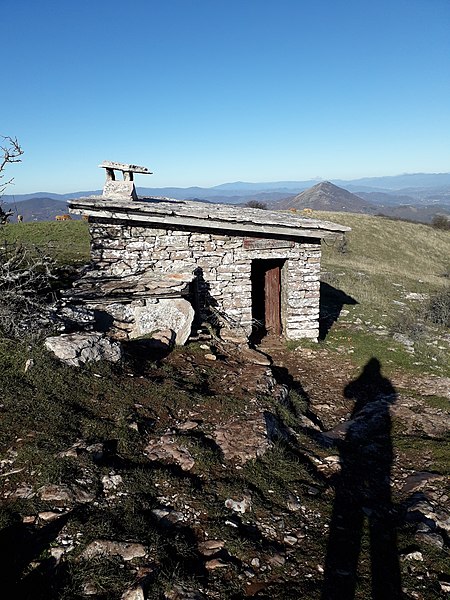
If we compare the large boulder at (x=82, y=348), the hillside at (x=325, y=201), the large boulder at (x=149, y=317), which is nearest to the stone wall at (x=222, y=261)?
the large boulder at (x=149, y=317)

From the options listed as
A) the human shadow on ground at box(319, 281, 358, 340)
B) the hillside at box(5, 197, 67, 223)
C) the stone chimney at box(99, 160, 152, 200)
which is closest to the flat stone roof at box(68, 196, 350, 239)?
the stone chimney at box(99, 160, 152, 200)

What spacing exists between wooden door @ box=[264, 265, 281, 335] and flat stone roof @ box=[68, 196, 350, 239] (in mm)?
1342

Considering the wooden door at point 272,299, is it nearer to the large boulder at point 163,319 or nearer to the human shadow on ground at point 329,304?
the human shadow on ground at point 329,304

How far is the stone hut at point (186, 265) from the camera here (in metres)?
8.45

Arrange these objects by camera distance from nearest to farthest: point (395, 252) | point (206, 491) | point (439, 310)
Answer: point (206, 491) → point (439, 310) → point (395, 252)

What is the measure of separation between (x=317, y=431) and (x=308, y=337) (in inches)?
173

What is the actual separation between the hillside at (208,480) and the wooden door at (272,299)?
2684 mm

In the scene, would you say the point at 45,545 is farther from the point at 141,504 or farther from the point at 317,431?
the point at 317,431

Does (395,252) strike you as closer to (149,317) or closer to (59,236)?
(59,236)

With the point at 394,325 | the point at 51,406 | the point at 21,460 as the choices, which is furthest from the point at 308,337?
the point at 21,460

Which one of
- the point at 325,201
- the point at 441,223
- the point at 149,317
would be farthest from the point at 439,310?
the point at 325,201

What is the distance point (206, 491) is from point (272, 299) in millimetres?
7280

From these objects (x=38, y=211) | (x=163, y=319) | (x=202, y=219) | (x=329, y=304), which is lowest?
(x=329, y=304)

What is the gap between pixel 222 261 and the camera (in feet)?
32.3
